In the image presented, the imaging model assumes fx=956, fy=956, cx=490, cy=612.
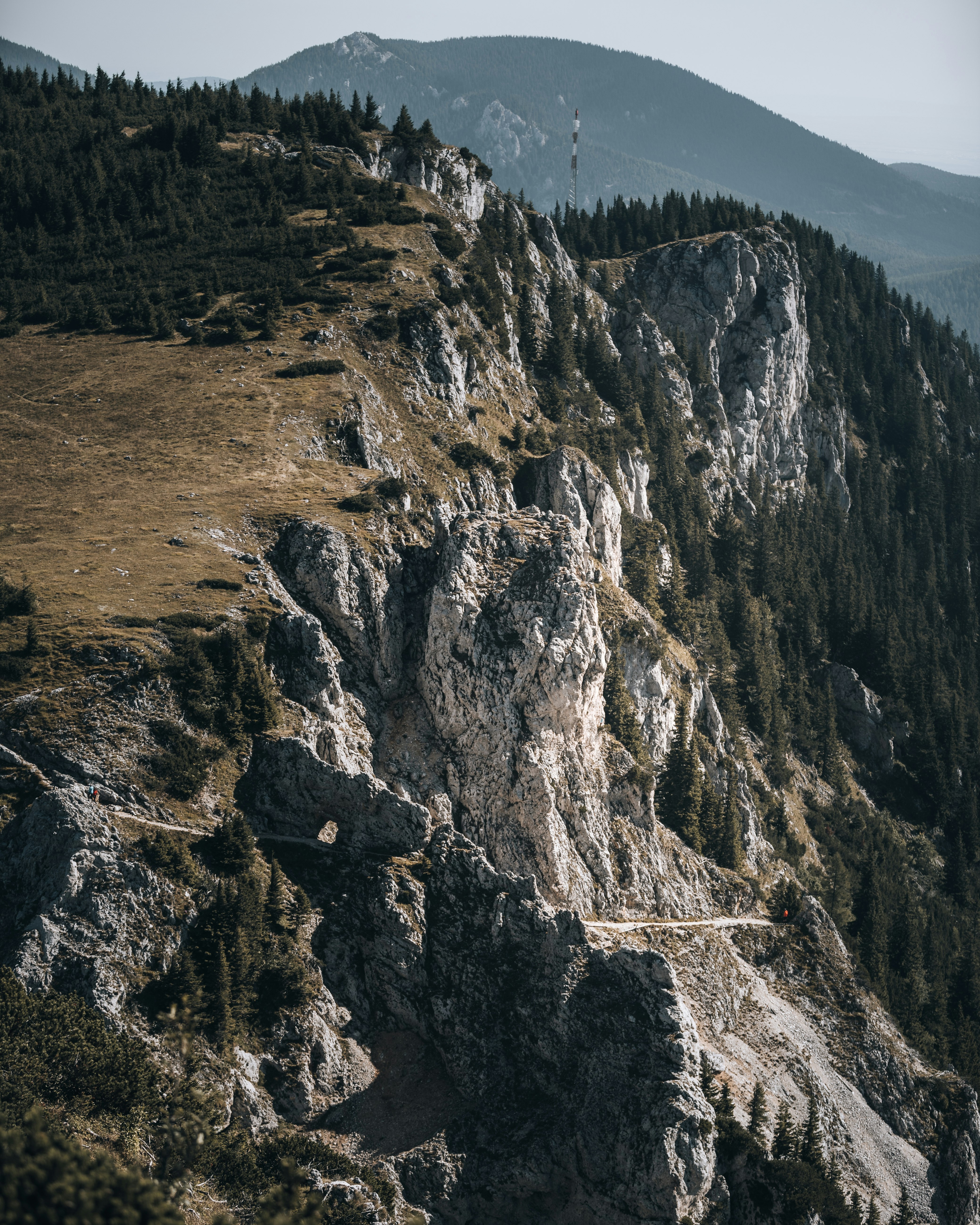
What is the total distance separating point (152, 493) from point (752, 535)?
139405 mm

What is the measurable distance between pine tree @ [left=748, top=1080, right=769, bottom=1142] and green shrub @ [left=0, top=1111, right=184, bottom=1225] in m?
47.5

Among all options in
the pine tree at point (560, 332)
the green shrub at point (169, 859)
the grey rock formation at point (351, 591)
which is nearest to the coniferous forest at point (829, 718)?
the pine tree at point (560, 332)

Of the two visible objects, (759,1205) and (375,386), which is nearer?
(759,1205)

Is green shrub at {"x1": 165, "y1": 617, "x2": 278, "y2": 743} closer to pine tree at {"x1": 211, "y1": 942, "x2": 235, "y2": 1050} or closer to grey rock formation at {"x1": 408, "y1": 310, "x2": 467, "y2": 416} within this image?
pine tree at {"x1": 211, "y1": 942, "x2": 235, "y2": 1050}

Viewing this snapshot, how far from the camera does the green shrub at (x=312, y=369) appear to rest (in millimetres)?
111625

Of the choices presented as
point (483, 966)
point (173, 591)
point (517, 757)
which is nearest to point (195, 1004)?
point (483, 966)

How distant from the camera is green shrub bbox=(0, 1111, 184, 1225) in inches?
1555

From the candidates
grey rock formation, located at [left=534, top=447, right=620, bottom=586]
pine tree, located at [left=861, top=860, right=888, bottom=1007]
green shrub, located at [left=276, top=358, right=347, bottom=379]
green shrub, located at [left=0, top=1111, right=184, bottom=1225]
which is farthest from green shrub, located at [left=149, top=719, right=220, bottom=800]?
pine tree, located at [left=861, top=860, right=888, bottom=1007]

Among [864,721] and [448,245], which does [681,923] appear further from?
[448,245]

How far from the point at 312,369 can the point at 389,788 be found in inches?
2262

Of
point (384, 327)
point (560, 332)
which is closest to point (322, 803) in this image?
point (384, 327)

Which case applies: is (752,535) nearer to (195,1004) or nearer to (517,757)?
(517,757)

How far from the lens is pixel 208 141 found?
16312 centimetres

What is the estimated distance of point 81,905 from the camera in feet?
185
